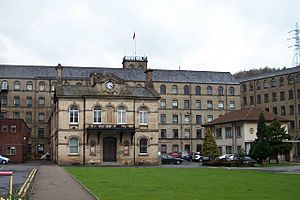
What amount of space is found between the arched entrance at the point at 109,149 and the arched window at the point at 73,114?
4.14 meters

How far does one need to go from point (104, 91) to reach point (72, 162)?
9156 millimetres

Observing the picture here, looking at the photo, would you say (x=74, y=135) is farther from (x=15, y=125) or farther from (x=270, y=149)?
(x=270, y=149)

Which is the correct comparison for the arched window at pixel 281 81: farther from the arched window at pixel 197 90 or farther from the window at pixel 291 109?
the arched window at pixel 197 90

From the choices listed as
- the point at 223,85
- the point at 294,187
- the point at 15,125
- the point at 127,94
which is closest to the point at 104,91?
the point at 127,94

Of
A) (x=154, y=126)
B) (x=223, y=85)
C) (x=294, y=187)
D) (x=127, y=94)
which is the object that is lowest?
(x=294, y=187)

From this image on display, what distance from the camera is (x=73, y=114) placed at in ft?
185

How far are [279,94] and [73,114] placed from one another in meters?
54.8

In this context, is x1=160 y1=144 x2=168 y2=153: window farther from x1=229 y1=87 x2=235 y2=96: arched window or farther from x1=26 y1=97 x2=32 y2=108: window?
x1=26 y1=97 x2=32 y2=108: window

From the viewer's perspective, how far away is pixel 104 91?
57312mm

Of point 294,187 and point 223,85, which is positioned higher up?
point 223,85

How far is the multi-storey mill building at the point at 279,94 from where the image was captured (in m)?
93.4

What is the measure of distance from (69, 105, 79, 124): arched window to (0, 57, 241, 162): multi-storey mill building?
114ft

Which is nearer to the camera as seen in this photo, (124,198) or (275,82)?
→ (124,198)

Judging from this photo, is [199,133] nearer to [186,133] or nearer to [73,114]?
[186,133]
